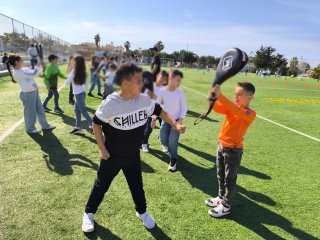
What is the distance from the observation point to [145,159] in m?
7.36

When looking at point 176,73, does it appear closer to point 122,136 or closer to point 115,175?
point 122,136

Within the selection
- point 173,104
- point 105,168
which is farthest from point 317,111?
point 105,168

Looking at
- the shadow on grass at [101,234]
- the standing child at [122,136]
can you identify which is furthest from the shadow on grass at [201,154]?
the shadow on grass at [101,234]

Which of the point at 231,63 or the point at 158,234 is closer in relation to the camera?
the point at 231,63

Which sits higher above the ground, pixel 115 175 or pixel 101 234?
pixel 115 175

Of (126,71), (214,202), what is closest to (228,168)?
(214,202)

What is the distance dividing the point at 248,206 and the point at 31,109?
20.1 ft

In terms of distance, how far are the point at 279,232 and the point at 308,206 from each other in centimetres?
118

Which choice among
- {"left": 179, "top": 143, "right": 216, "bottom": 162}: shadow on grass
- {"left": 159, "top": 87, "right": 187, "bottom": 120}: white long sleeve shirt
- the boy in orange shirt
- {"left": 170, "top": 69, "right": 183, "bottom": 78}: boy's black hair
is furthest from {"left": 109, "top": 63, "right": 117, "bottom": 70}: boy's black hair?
{"left": 179, "top": 143, "right": 216, "bottom": 162}: shadow on grass

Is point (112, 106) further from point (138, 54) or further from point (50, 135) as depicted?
point (50, 135)

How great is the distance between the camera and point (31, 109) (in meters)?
8.39

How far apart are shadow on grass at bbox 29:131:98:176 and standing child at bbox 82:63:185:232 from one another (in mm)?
2248

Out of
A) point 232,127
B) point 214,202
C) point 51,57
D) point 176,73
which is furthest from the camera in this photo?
point 214,202

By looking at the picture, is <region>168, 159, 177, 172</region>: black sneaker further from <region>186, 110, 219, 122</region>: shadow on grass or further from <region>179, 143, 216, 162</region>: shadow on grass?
<region>186, 110, 219, 122</region>: shadow on grass
